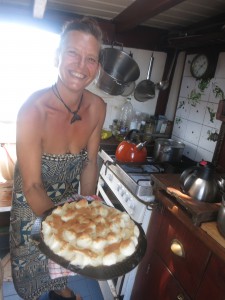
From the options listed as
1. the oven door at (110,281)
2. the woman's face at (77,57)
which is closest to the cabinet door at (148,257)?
the oven door at (110,281)

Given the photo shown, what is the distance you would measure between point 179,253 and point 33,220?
77cm

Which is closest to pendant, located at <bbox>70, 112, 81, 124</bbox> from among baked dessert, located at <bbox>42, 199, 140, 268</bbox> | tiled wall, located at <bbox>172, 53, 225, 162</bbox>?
baked dessert, located at <bbox>42, 199, 140, 268</bbox>

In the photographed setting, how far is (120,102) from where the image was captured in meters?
2.60

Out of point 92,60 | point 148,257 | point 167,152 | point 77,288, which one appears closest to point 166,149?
point 167,152

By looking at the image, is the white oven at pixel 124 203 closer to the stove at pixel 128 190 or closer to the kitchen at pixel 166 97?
the stove at pixel 128 190

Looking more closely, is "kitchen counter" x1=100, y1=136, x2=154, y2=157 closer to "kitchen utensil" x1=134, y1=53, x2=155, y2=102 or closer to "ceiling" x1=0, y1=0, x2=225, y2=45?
"kitchen utensil" x1=134, y1=53, x2=155, y2=102

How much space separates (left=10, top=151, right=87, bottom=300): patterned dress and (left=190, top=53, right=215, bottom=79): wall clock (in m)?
1.30

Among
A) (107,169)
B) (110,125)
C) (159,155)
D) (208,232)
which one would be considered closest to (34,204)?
(208,232)

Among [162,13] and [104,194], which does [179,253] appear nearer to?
[104,194]

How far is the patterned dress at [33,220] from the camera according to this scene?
4.31ft

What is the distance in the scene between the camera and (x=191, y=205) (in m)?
1.14

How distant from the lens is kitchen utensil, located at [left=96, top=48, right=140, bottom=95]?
2.19 metres

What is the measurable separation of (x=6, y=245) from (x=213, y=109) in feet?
7.00

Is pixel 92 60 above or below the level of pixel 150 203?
above
